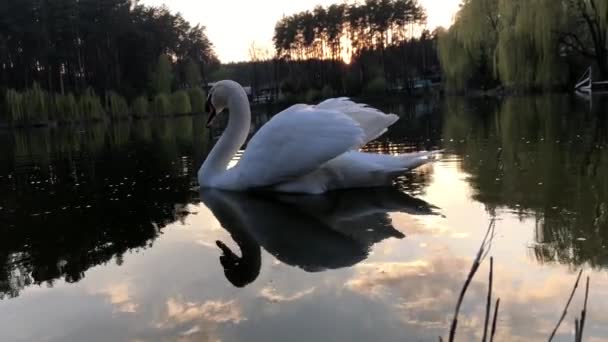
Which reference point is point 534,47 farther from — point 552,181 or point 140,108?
point 140,108

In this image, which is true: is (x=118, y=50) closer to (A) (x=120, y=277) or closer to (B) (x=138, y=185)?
(B) (x=138, y=185)

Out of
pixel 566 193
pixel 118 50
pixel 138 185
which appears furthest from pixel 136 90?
pixel 566 193

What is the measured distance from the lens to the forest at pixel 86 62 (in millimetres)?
34875

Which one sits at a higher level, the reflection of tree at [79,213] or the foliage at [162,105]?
the foliage at [162,105]

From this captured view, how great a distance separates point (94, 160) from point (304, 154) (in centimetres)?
660

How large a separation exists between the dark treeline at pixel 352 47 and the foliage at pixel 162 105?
49.0ft

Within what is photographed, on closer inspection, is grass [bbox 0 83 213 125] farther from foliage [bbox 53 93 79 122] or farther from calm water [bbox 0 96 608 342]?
calm water [bbox 0 96 608 342]

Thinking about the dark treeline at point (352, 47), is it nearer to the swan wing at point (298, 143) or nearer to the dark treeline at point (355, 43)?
the dark treeline at point (355, 43)

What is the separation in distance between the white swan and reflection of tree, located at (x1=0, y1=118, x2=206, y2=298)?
25.2 inches

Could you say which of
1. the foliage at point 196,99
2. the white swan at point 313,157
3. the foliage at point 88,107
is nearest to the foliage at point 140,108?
the foliage at point 88,107

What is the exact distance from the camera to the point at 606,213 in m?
3.65

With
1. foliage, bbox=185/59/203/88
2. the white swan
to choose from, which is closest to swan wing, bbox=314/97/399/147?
the white swan

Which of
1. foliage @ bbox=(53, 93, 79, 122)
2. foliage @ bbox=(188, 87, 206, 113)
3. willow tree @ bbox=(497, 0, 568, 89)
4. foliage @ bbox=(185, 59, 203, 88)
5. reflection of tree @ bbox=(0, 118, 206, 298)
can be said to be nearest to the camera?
reflection of tree @ bbox=(0, 118, 206, 298)

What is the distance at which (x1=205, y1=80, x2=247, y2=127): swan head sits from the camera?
19.7 feet
